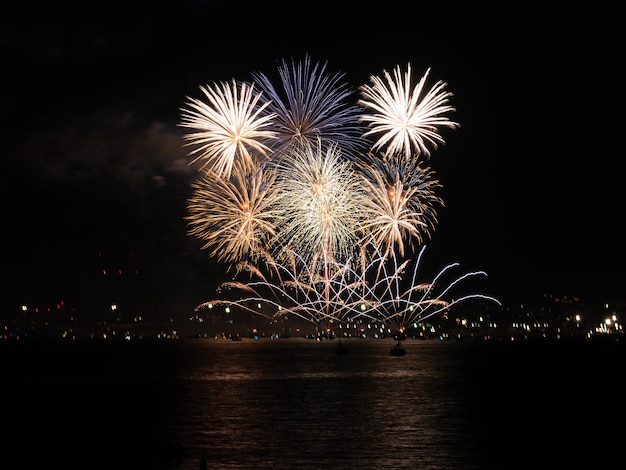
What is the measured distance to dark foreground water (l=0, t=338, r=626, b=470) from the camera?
167ft

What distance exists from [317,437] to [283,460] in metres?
9.84

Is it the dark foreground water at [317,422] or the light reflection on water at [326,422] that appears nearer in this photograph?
the dark foreground water at [317,422]

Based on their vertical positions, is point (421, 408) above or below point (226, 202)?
below

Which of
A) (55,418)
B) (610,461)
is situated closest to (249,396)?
(55,418)

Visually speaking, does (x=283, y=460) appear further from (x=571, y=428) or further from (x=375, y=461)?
(x=571, y=428)

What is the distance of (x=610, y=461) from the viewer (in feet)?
164

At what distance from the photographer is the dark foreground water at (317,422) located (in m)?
50.8

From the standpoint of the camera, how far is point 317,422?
67938mm

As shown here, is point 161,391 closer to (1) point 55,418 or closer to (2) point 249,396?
(2) point 249,396

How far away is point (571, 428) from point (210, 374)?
250 feet

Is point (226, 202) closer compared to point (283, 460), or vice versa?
point (283, 460)

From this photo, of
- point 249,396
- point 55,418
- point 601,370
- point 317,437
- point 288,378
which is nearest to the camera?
point 317,437

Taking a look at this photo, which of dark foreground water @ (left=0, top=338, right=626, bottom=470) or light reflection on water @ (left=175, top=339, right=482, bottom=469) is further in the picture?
light reflection on water @ (left=175, top=339, right=482, bottom=469)

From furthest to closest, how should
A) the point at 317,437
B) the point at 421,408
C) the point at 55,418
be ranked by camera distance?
1. the point at 421,408
2. the point at 55,418
3. the point at 317,437
